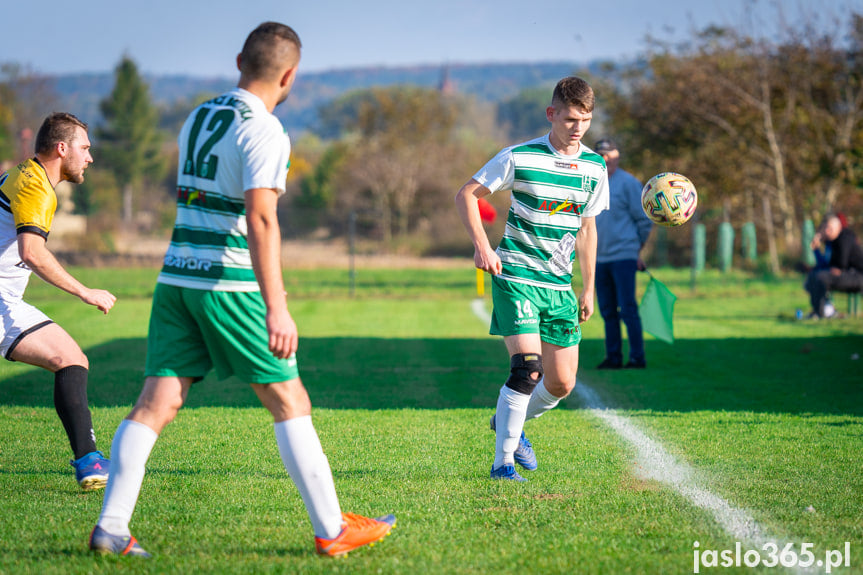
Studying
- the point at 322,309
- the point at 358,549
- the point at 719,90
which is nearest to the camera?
the point at 358,549

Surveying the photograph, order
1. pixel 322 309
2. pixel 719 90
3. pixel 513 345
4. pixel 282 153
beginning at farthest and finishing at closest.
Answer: pixel 719 90, pixel 322 309, pixel 513 345, pixel 282 153

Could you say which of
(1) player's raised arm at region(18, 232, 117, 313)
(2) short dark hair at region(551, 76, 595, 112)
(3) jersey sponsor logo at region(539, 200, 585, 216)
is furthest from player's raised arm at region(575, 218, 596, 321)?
(1) player's raised arm at region(18, 232, 117, 313)

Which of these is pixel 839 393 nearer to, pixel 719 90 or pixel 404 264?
pixel 719 90

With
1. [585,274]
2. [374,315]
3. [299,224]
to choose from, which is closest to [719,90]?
[299,224]

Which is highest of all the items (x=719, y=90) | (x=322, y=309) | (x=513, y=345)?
(x=719, y=90)

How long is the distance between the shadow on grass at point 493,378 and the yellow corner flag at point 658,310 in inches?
15.9

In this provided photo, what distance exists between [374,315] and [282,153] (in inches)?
503

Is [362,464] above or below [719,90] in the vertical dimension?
below

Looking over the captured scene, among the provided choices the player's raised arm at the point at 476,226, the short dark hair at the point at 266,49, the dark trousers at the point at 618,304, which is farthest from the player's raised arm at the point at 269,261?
the dark trousers at the point at 618,304

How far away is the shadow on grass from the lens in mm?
7113

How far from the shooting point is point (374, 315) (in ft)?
52.1

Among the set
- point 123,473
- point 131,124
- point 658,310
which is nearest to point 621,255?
point 658,310

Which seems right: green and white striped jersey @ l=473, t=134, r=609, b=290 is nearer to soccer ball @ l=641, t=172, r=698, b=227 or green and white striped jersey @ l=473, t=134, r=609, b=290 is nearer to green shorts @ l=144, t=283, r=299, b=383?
soccer ball @ l=641, t=172, r=698, b=227

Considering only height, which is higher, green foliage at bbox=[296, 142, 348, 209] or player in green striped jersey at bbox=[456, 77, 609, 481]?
green foliage at bbox=[296, 142, 348, 209]
